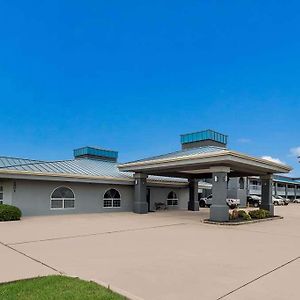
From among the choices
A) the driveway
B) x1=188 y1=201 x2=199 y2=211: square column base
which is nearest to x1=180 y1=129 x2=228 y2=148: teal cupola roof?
x1=188 y1=201 x2=199 y2=211: square column base

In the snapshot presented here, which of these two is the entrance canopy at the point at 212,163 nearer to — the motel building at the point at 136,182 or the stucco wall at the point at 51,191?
the motel building at the point at 136,182

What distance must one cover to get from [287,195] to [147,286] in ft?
258

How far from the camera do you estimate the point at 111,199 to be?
2609 centimetres

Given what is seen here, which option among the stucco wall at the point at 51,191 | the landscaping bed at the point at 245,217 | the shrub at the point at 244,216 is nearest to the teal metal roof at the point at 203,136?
the stucco wall at the point at 51,191

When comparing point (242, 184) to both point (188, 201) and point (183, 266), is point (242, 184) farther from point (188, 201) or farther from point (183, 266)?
point (183, 266)

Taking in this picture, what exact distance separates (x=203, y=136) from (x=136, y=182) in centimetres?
858

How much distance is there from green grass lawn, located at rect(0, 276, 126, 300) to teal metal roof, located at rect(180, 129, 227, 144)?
992 inches

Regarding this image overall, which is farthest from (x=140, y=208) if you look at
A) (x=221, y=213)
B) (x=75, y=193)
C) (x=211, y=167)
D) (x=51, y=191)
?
(x=221, y=213)

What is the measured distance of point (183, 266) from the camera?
7.73 m

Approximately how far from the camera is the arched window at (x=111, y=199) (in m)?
25.8

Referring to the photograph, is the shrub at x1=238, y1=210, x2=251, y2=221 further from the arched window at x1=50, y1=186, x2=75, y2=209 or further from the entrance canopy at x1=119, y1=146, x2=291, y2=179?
the arched window at x1=50, y1=186, x2=75, y2=209

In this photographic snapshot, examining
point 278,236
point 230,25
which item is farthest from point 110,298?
point 230,25

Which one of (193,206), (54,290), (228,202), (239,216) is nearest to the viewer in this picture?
(54,290)

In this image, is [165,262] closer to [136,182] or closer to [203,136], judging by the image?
[136,182]
